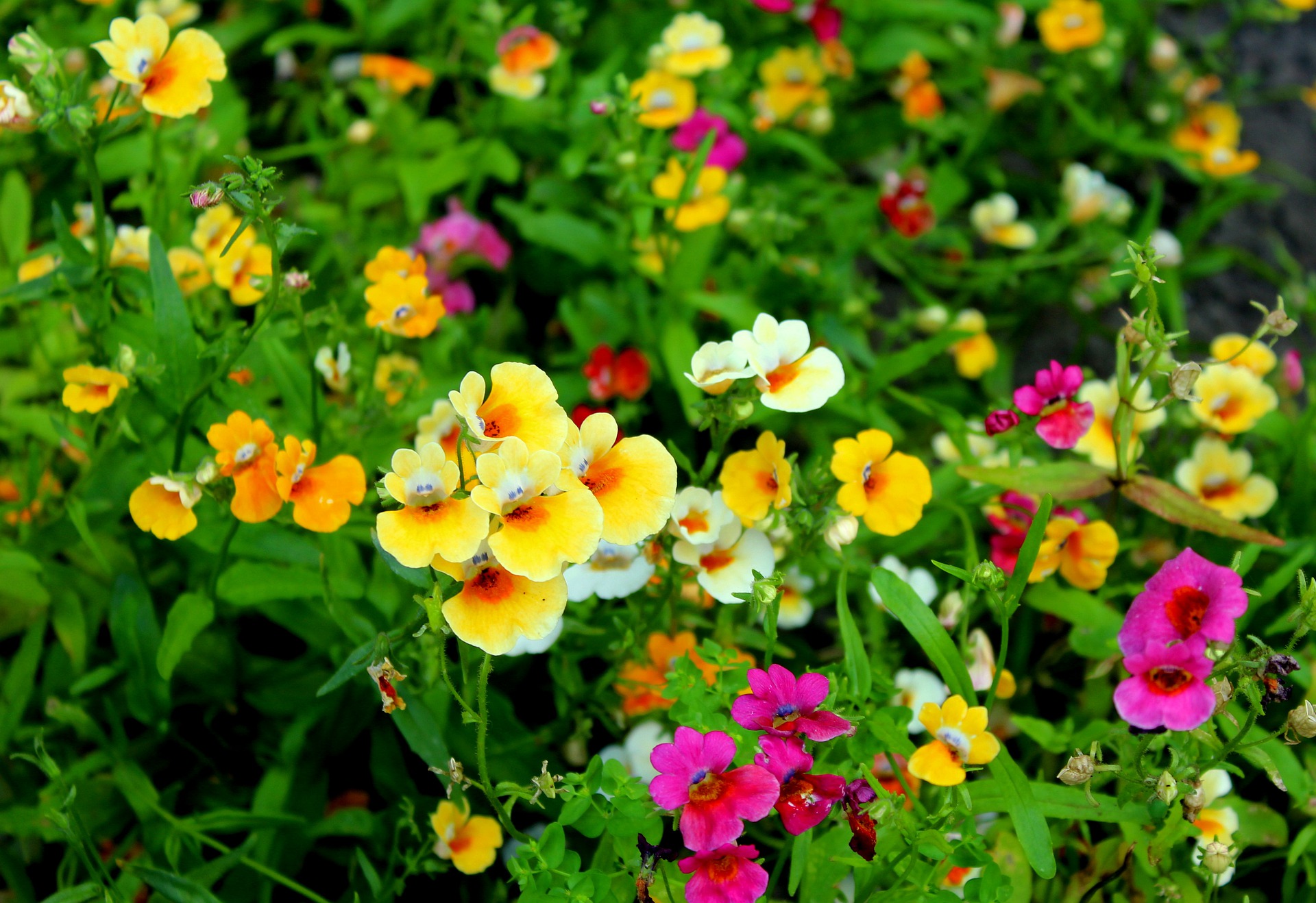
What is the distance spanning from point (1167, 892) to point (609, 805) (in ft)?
2.57

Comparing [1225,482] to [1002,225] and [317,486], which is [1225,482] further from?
[317,486]

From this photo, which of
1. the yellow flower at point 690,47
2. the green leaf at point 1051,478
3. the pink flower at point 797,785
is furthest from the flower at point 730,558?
the yellow flower at point 690,47

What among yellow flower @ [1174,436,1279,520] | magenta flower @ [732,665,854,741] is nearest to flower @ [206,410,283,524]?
magenta flower @ [732,665,854,741]

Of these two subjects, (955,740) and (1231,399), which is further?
(1231,399)

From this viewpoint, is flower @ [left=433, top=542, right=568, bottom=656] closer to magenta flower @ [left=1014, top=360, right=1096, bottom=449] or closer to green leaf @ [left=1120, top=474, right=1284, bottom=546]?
magenta flower @ [left=1014, top=360, right=1096, bottom=449]

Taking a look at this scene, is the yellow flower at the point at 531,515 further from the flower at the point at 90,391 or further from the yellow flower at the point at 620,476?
the flower at the point at 90,391

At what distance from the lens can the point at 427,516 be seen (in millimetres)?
1158

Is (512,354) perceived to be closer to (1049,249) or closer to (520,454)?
(520,454)

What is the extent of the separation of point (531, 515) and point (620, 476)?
14 cm

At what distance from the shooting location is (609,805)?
1294 mm

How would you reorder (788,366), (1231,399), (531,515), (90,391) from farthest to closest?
(1231,399) → (90,391) → (788,366) → (531,515)

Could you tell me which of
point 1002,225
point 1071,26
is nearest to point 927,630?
point 1002,225

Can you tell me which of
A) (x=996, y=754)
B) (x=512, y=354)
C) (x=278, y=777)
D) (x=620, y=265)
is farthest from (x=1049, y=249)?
(x=278, y=777)

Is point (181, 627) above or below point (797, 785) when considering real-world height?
below
